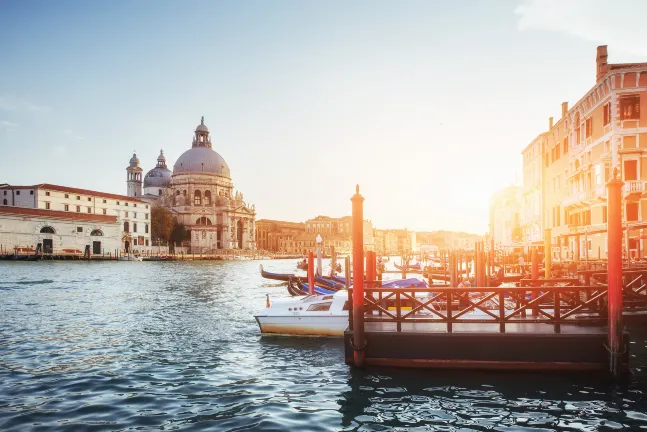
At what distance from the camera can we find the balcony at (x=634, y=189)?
26062mm

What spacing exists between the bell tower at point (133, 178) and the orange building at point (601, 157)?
112 m

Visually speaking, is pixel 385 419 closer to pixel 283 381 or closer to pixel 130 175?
pixel 283 381

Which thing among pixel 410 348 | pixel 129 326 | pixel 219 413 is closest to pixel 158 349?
pixel 129 326

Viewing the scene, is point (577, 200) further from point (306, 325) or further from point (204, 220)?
point (204, 220)

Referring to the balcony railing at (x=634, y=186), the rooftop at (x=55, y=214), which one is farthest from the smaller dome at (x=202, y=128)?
the balcony railing at (x=634, y=186)

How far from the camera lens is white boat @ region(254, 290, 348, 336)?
615 inches

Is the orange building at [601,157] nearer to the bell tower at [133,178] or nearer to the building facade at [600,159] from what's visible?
the building facade at [600,159]

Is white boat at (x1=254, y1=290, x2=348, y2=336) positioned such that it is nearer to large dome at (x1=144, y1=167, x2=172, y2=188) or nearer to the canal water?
the canal water

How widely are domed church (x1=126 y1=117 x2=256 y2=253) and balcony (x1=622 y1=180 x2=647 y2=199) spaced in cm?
9882

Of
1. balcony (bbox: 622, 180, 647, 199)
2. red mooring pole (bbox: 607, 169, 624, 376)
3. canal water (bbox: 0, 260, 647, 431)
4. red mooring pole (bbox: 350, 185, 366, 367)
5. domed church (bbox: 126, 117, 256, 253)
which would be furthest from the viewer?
domed church (bbox: 126, 117, 256, 253)

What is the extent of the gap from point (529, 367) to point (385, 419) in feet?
12.6

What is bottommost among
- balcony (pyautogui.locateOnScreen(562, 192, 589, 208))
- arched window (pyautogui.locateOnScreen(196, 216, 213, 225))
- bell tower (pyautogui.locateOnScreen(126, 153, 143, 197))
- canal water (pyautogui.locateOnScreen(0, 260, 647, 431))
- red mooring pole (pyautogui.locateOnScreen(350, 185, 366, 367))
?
canal water (pyautogui.locateOnScreen(0, 260, 647, 431))

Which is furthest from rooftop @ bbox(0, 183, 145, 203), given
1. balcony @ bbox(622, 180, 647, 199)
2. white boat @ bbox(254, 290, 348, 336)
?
balcony @ bbox(622, 180, 647, 199)

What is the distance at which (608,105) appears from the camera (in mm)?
28234
